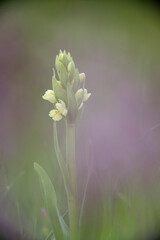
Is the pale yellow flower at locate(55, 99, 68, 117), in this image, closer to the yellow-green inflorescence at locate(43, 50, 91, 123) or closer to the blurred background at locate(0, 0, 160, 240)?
the yellow-green inflorescence at locate(43, 50, 91, 123)

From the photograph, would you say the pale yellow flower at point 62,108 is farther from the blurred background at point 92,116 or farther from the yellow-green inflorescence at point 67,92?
the blurred background at point 92,116

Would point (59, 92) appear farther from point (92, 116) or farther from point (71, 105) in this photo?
point (92, 116)

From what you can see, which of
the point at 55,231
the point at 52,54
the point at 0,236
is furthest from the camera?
the point at 52,54

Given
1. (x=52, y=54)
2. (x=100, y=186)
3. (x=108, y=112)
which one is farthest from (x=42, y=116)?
(x=100, y=186)

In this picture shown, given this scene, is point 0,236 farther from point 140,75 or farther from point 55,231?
point 140,75

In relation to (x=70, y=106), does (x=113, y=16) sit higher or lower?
higher

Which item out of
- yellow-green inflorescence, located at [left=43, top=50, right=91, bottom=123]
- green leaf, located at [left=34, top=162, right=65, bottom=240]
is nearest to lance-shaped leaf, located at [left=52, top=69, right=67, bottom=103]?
yellow-green inflorescence, located at [left=43, top=50, right=91, bottom=123]

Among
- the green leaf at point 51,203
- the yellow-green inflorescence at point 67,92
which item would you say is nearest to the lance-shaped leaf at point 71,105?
the yellow-green inflorescence at point 67,92
